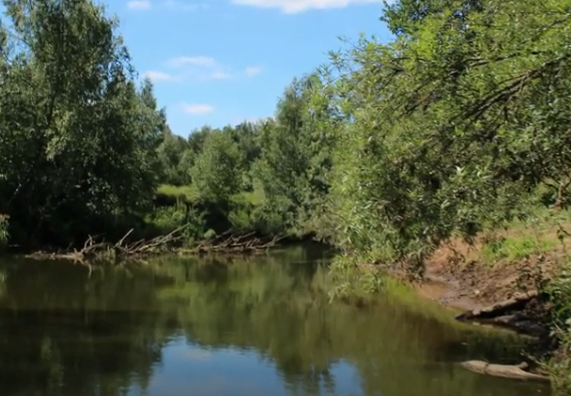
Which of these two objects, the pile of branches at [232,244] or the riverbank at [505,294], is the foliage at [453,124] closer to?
the riverbank at [505,294]

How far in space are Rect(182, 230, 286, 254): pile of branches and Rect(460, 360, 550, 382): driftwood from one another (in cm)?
2681

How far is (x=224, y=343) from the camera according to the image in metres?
16.5

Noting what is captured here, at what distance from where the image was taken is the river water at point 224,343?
12.8 m

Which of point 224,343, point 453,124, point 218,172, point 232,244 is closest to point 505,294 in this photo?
point 224,343

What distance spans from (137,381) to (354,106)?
675cm

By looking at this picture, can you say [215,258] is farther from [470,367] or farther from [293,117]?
[470,367]

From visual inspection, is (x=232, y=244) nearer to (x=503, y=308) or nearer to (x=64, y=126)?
(x=64, y=126)

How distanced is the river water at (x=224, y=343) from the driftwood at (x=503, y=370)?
28cm

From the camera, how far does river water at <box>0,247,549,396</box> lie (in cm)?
1278

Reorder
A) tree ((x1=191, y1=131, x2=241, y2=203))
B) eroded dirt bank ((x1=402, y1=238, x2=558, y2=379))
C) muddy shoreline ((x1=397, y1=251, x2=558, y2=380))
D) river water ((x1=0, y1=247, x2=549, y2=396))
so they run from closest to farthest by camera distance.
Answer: river water ((x1=0, y1=247, x2=549, y2=396)), muddy shoreline ((x1=397, y1=251, x2=558, y2=380)), eroded dirt bank ((x1=402, y1=238, x2=558, y2=379)), tree ((x1=191, y1=131, x2=241, y2=203))

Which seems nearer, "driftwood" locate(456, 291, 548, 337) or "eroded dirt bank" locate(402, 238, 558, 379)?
"eroded dirt bank" locate(402, 238, 558, 379)

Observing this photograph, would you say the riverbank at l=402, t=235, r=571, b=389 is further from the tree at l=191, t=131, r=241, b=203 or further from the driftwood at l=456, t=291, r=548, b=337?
the tree at l=191, t=131, r=241, b=203

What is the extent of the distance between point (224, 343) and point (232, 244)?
86.0 ft

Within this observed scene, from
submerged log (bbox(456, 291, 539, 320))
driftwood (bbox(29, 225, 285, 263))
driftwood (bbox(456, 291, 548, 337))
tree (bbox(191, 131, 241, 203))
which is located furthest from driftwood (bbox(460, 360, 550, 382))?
tree (bbox(191, 131, 241, 203))
